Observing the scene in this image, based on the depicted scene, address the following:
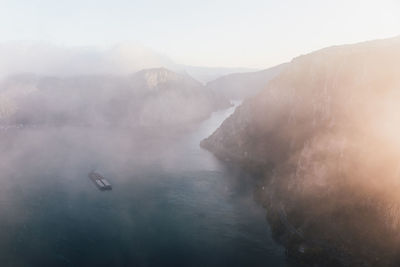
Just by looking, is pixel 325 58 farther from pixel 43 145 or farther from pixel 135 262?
pixel 43 145

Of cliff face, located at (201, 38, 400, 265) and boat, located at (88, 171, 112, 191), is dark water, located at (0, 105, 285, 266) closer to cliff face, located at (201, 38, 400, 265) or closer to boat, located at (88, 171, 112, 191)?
boat, located at (88, 171, 112, 191)

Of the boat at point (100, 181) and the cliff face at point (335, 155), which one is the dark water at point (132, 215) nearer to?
the boat at point (100, 181)

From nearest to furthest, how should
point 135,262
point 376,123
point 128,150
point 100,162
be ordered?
point 135,262, point 376,123, point 100,162, point 128,150

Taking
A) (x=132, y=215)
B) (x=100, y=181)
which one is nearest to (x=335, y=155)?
(x=132, y=215)

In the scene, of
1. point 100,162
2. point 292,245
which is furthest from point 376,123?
point 100,162

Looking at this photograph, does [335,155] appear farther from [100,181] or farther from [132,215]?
[100,181]
